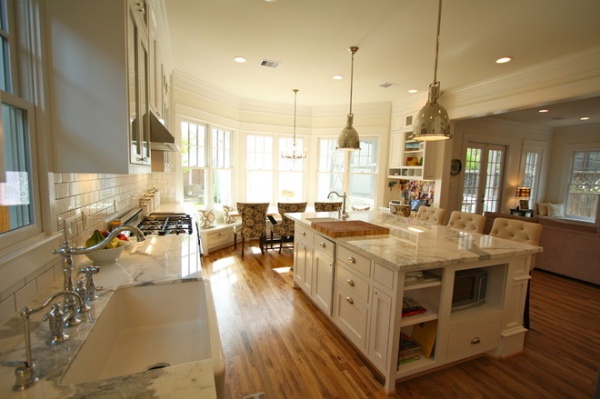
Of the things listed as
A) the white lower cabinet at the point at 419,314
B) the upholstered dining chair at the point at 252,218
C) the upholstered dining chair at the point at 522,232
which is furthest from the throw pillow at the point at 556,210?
the upholstered dining chair at the point at 252,218

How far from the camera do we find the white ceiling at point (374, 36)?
2363mm

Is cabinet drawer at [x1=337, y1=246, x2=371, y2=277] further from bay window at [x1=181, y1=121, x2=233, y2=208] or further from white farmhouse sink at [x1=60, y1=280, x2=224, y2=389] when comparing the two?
bay window at [x1=181, y1=121, x2=233, y2=208]

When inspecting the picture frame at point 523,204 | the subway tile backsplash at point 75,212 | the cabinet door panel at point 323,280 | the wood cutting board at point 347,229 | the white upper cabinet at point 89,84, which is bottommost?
the cabinet door panel at point 323,280

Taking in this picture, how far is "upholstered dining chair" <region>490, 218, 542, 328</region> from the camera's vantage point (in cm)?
Answer: 241

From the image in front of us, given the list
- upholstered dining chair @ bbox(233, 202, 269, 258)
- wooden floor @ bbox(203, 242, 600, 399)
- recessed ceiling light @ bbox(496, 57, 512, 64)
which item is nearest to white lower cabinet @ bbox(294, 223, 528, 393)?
wooden floor @ bbox(203, 242, 600, 399)

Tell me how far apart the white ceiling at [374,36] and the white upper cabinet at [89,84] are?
62.8 inches

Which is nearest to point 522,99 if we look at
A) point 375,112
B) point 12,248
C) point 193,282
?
point 375,112

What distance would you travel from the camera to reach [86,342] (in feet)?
2.89

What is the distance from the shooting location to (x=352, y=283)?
2115mm

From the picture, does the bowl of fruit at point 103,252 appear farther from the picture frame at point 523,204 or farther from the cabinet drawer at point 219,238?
the picture frame at point 523,204

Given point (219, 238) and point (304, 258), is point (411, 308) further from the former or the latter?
point (219, 238)

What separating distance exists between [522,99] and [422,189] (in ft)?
6.76

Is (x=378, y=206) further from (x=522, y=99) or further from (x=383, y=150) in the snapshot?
(x=522, y=99)

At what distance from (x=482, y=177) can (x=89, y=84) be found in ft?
23.0
